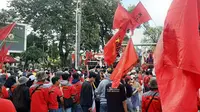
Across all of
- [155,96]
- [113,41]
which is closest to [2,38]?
[113,41]

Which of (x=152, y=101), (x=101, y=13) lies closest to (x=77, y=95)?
(x=152, y=101)

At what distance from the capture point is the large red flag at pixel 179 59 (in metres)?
3.77

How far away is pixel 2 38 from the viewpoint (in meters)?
12.4

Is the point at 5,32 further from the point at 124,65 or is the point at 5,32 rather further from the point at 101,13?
the point at 101,13

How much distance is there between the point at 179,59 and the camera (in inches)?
154

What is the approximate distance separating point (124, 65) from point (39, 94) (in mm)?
2018

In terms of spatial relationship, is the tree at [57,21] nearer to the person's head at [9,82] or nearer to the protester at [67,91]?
the person's head at [9,82]

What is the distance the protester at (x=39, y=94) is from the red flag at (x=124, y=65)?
1551 millimetres

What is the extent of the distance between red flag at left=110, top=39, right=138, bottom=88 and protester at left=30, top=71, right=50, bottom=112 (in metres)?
1.55

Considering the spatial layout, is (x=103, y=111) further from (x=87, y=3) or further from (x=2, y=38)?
(x=87, y=3)

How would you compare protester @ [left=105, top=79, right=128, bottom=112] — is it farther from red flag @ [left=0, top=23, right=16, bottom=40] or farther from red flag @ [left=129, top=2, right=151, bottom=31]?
red flag @ [left=0, top=23, right=16, bottom=40]

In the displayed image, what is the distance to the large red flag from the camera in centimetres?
377

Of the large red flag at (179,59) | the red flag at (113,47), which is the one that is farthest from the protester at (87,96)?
the large red flag at (179,59)

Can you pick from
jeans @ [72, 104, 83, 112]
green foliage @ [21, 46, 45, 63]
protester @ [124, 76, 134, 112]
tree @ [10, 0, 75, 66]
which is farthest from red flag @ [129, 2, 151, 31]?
tree @ [10, 0, 75, 66]
